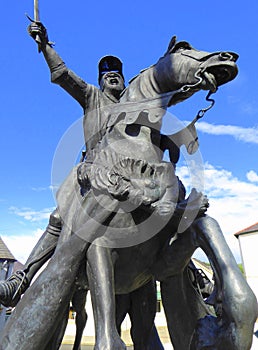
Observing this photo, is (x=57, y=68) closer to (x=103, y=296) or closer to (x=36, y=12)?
(x=36, y=12)

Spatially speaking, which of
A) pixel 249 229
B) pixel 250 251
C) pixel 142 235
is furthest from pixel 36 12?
pixel 249 229

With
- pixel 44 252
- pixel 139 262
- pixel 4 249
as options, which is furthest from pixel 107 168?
pixel 4 249

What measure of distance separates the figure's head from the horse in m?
0.54

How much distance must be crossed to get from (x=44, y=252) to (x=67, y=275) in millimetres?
628

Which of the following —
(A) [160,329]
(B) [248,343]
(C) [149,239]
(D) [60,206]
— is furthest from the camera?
(A) [160,329]

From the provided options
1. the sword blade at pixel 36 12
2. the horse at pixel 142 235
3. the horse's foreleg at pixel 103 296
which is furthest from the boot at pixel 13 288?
the sword blade at pixel 36 12

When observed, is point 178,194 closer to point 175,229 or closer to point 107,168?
point 175,229

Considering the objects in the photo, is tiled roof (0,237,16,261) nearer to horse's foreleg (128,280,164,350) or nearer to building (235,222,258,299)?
horse's foreleg (128,280,164,350)

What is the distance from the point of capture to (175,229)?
8.59ft

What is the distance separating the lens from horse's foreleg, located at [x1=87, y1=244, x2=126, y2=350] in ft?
6.89

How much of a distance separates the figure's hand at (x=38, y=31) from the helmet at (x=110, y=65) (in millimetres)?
734

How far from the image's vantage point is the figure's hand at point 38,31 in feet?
9.33

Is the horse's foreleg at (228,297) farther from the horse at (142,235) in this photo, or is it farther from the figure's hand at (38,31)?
the figure's hand at (38,31)

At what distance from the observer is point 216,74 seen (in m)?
2.66
